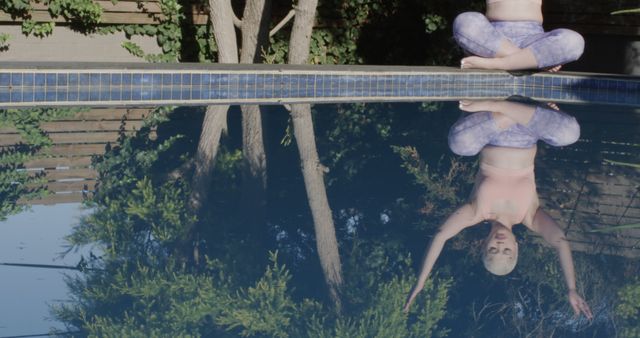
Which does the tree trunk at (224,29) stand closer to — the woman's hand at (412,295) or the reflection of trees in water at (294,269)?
the reflection of trees in water at (294,269)

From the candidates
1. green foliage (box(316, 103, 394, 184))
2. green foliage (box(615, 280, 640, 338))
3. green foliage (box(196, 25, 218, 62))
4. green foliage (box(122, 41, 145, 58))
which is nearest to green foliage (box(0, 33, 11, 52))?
green foliage (box(122, 41, 145, 58))

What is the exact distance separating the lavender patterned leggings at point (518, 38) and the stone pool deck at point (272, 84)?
0.77 ft

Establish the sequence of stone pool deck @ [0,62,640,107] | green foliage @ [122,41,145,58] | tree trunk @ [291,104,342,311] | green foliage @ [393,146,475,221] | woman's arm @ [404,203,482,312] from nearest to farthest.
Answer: woman's arm @ [404,203,482,312] → tree trunk @ [291,104,342,311] → green foliage @ [393,146,475,221] → stone pool deck @ [0,62,640,107] → green foliage @ [122,41,145,58]

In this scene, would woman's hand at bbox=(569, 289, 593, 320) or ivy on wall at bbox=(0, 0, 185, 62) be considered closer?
woman's hand at bbox=(569, 289, 593, 320)

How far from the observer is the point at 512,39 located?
30.1 feet

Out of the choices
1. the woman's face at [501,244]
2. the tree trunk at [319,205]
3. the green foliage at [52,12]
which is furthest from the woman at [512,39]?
the woman's face at [501,244]

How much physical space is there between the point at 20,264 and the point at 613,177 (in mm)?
3256

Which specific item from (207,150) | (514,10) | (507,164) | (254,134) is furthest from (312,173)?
(514,10)

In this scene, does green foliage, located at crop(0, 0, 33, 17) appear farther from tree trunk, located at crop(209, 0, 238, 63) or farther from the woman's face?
the woman's face

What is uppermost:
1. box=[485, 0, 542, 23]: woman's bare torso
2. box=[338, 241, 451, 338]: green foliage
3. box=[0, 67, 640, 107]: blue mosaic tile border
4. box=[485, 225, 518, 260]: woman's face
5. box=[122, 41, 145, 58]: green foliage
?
box=[485, 0, 542, 23]: woman's bare torso

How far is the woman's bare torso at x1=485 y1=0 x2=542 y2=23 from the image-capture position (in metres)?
9.07

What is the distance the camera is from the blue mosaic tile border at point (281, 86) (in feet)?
25.1

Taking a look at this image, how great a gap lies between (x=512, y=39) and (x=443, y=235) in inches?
201

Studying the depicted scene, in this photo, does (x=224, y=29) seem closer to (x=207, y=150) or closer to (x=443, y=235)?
(x=207, y=150)
